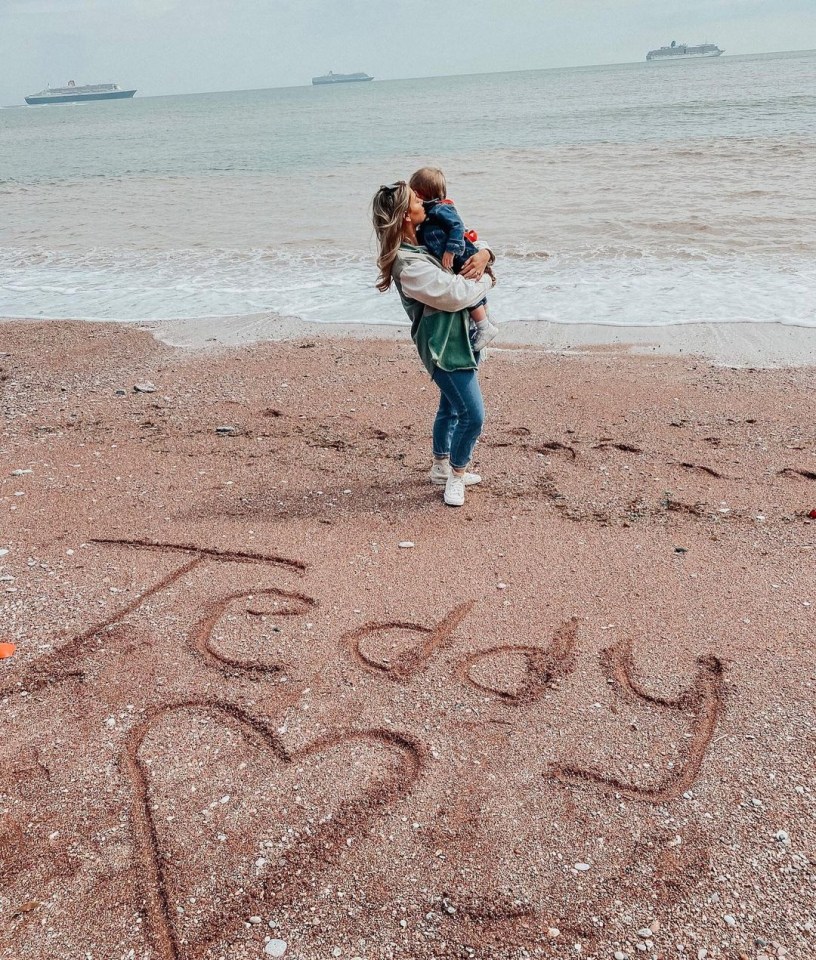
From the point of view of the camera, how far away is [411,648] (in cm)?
329

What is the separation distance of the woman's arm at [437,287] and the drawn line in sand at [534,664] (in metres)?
1.60

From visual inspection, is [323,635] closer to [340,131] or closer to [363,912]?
[363,912]

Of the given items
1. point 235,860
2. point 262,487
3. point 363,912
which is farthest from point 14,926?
point 262,487

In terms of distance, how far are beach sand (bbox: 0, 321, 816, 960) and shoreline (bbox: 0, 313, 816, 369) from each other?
1.50 metres

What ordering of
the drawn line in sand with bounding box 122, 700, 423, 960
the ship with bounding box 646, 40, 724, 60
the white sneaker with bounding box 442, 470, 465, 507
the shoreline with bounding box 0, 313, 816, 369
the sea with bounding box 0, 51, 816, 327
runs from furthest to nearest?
the ship with bounding box 646, 40, 724, 60, the sea with bounding box 0, 51, 816, 327, the shoreline with bounding box 0, 313, 816, 369, the white sneaker with bounding box 442, 470, 465, 507, the drawn line in sand with bounding box 122, 700, 423, 960

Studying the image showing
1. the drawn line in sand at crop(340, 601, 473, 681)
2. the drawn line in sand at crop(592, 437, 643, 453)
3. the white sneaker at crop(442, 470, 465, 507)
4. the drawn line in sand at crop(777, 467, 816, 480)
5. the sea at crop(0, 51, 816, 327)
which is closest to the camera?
the drawn line in sand at crop(340, 601, 473, 681)

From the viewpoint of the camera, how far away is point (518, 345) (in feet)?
24.5

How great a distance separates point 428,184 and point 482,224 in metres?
10.6

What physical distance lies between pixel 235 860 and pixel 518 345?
5858 millimetres

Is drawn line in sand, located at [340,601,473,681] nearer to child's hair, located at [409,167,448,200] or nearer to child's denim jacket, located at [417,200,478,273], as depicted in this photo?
child's denim jacket, located at [417,200,478,273]

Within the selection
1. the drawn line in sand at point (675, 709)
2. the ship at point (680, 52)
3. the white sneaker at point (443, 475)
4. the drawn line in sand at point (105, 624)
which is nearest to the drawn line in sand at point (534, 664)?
the drawn line in sand at point (675, 709)

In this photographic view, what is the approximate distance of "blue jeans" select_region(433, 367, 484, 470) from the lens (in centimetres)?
405

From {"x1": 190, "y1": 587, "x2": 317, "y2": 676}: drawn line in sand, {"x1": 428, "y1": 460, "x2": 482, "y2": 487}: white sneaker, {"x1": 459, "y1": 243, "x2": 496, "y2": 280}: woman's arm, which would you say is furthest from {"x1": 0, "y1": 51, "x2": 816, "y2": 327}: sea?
{"x1": 190, "y1": 587, "x2": 317, "y2": 676}: drawn line in sand

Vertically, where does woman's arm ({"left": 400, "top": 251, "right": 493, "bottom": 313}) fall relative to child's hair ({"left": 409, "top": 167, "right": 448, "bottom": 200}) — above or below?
below
